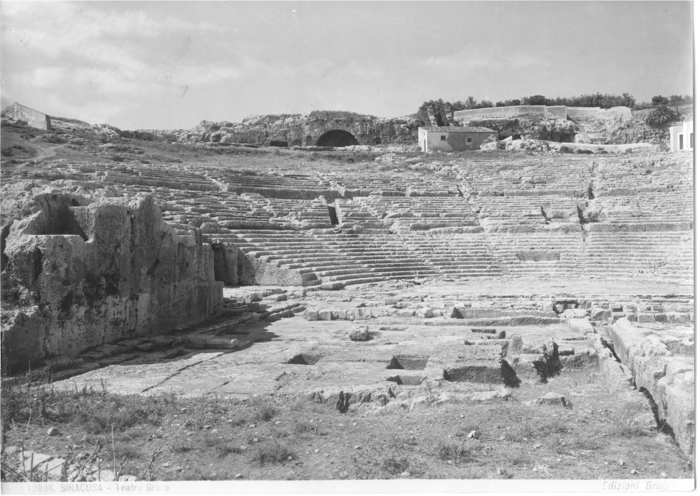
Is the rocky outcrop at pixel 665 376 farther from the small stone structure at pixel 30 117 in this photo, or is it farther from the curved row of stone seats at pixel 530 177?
the small stone structure at pixel 30 117

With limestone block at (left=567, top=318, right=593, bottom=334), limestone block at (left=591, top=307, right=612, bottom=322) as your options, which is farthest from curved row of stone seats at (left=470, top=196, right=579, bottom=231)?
limestone block at (left=567, top=318, right=593, bottom=334)

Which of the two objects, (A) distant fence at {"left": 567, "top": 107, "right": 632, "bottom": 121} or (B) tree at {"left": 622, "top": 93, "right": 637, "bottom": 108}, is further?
(B) tree at {"left": 622, "top": 93, "right": 637, "bottom": 108}

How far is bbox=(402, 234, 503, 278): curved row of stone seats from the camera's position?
18.5 m

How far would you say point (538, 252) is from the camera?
64.9 feet

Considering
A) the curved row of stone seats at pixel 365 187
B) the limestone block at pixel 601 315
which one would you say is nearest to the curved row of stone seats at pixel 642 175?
the curved row of stone seats at pixel 365 187

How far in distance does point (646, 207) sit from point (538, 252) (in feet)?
17.9

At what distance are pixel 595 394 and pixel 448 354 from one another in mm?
Result: 1596

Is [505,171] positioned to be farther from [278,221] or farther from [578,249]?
[278,221]

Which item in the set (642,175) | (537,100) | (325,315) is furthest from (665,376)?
(537,100)

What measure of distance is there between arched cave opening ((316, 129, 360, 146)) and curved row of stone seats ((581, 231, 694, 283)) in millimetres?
29320

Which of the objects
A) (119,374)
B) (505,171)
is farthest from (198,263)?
(505,171)

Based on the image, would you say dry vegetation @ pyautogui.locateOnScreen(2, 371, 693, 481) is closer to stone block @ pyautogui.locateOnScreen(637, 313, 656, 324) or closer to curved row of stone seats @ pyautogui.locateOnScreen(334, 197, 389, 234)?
stone block @ pyautogui.locateOnScreen(637, 313, 656, 324)

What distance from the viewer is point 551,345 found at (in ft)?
23.9

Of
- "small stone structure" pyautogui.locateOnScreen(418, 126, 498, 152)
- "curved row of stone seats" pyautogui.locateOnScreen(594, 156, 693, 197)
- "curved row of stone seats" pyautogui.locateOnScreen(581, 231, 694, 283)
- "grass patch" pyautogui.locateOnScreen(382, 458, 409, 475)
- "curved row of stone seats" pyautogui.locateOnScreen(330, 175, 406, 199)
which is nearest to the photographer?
"grass patch" pyautogui.locateOnScreen(382, 458, 409, 475)
